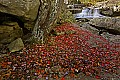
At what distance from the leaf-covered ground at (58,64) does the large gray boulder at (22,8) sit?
1.49 meters

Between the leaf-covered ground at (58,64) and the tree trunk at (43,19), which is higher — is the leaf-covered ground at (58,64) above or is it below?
below

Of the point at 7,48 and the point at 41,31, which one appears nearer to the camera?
the point at 7,48

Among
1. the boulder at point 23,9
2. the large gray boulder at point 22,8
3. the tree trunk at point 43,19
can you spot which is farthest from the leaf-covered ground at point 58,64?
the large gray boulder at point 22,8

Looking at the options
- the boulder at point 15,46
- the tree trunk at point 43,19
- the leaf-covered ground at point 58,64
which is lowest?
the leaf-covered ground at point 58,64

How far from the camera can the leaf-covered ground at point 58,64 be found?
5.75 meters

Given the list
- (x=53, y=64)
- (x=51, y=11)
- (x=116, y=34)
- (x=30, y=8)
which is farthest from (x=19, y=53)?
(x=116, y=34)

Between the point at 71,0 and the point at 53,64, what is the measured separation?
33906 mm

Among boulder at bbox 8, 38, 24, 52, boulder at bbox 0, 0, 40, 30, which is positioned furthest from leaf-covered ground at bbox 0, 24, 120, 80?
boulder at bbox 0, 0, 40, 30

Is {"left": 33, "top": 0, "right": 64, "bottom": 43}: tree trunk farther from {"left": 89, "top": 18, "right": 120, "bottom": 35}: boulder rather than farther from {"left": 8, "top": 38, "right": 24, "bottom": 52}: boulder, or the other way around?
{"left": 89, "top": 18, "right": 120, "bottom": 35}: boulder

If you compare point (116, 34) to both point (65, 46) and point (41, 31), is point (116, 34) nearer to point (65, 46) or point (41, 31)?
point (65, 46)

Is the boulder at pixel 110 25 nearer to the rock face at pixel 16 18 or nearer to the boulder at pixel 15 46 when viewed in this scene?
the rock face at pixel 16 18

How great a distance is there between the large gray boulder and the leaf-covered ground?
1.49m

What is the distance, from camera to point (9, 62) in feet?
20.6

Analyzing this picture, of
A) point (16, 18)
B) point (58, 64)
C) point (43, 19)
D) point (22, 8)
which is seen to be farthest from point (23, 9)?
point (58, 64)
